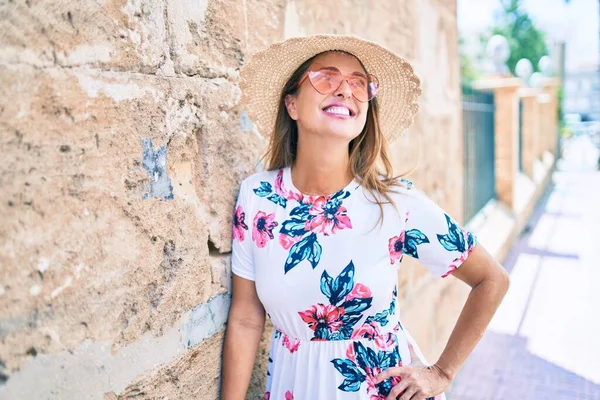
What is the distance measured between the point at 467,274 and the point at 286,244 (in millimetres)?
597

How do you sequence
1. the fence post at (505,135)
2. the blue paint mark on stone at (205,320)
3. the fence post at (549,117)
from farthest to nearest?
the fence post at (549,117)
the fence post at (505,135)
the blue paint mark on stone at (205,320)

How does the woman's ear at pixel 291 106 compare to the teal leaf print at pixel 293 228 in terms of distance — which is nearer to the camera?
the teal leaf print at pixel 293 228

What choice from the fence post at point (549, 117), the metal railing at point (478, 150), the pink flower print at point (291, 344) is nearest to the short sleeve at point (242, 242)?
the pink flower print at point (291, 344)

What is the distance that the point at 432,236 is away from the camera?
1629 mm

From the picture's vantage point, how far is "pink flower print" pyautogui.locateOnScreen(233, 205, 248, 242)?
1.61 m

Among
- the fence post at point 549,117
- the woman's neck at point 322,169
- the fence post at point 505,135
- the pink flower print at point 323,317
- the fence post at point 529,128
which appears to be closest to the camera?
the pink flower print at point 323,317

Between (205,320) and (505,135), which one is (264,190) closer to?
(205,320)

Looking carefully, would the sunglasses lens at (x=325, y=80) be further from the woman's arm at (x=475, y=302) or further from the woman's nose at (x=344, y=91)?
the woman's arm at (x=475, y=302)

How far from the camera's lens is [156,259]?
1.30m

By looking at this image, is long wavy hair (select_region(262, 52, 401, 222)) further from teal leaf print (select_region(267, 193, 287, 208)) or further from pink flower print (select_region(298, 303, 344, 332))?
pink flower print (select_region(298, 303, 344, 332))

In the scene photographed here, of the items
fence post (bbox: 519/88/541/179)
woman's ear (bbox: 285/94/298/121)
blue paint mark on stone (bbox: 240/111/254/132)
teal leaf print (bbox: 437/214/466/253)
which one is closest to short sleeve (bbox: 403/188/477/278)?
teal leaf print (bbox: 437/214/466/253)

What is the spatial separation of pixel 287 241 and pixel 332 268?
148mm

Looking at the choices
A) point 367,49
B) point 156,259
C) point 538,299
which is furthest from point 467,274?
point 538,299

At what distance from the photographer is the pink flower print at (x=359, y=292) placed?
153 cm
